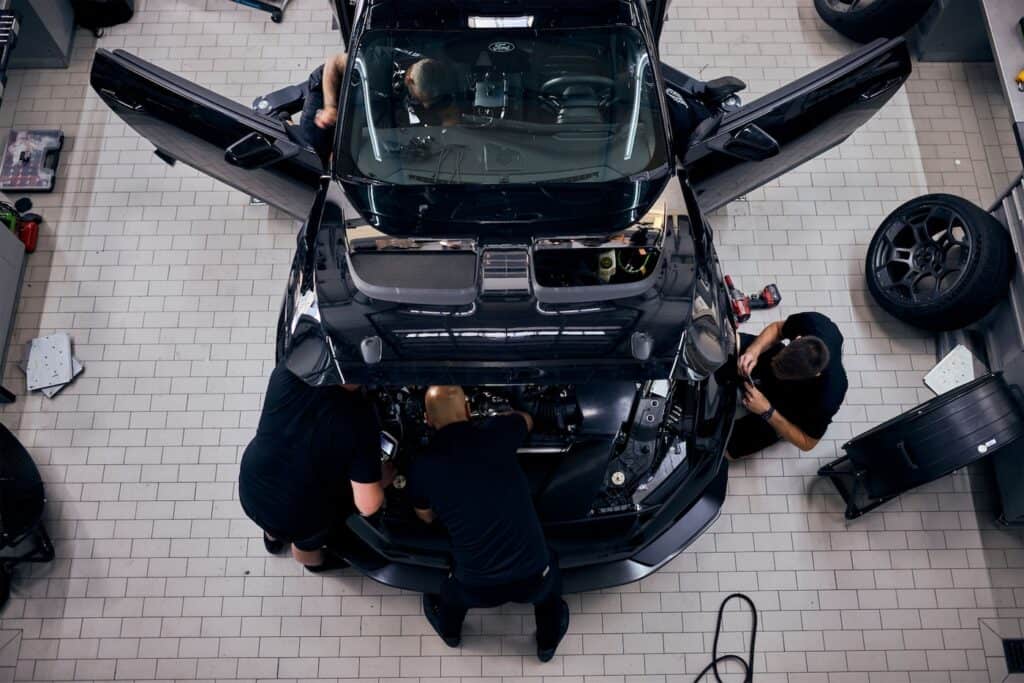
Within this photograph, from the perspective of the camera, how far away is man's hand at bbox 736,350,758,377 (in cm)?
371

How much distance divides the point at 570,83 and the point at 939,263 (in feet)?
6.88

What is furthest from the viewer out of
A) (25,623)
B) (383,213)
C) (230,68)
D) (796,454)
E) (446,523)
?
(230,68)

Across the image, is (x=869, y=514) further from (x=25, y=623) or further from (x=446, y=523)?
(x=25, y=623)

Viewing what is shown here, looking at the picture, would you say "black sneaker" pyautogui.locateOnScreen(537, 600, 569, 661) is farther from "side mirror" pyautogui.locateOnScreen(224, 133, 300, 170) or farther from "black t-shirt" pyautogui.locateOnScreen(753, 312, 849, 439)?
"side mirror" pyautogui.locateOnScreen(224, 133, 300, 170)

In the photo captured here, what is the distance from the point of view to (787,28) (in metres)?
5.27

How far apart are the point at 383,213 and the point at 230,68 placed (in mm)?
2457

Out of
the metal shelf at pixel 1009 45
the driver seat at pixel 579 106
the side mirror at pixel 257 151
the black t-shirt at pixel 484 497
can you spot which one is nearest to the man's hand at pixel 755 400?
the black t-shirt at pixel 484 497

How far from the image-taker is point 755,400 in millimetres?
3717

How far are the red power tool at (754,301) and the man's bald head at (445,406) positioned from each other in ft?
6.27

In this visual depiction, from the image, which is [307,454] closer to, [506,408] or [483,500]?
[483,500]

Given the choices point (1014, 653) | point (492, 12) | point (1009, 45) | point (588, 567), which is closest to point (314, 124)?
point (492, 12)

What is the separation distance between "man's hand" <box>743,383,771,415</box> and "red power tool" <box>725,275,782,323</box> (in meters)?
0.81

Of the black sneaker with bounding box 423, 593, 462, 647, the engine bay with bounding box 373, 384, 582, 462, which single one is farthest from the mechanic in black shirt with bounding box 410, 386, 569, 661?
the black sneaker with bounding box 423, 593, 462, 647

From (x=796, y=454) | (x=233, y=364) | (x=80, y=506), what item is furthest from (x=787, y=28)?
(x=80, y=506)
